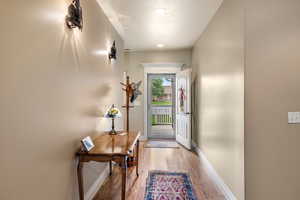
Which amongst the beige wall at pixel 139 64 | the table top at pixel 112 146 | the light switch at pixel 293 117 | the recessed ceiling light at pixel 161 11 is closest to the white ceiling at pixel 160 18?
the recessed ceiling light at pixel 161 11

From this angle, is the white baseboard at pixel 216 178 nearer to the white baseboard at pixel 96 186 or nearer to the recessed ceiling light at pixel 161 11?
the white baseboard at pixel 96 186

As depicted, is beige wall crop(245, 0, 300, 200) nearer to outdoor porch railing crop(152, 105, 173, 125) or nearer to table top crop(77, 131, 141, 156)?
table top crop(77, 131, 141, 156)

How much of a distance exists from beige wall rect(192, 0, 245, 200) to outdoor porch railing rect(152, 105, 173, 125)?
351cm

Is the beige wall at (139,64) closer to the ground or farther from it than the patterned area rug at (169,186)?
farther from it

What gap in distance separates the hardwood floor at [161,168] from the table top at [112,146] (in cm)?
74

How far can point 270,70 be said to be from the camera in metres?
1.98

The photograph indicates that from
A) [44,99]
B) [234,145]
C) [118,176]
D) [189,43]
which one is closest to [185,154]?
[118,176]

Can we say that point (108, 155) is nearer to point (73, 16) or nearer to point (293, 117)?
point (73, 16)

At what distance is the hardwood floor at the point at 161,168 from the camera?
2.58 m

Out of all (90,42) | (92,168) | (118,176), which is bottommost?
(118,176)

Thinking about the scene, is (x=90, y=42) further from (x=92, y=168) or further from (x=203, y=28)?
(x=203, y=28)

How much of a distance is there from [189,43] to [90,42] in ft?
10.1

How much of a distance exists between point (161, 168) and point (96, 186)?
1287 mm

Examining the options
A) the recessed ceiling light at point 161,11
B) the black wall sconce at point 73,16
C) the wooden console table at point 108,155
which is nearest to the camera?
the black wall sconce at point 73,16
